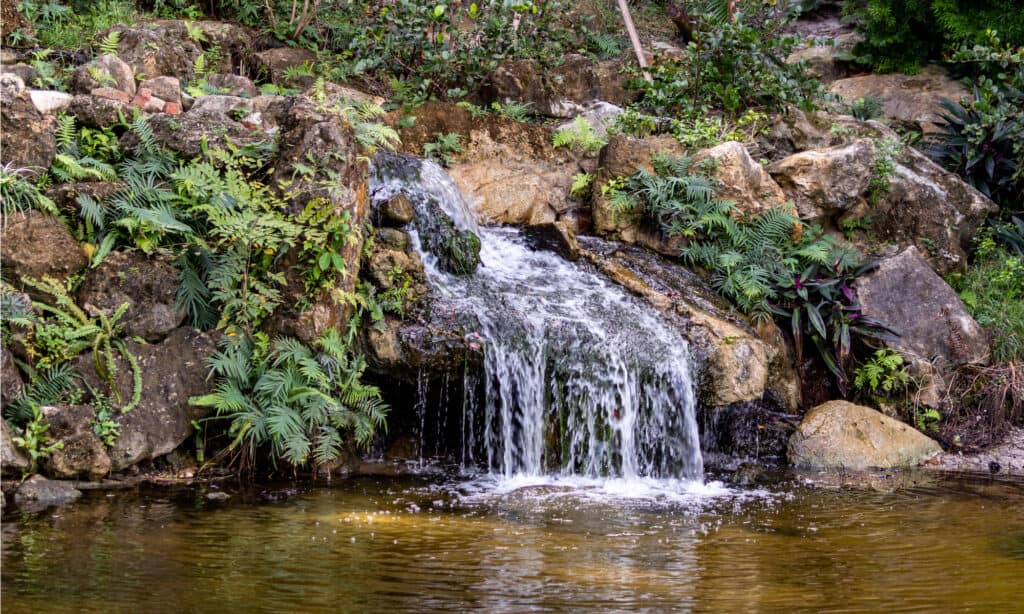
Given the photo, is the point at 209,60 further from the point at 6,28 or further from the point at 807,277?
the point at 807,277

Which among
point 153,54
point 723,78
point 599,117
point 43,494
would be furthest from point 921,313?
point 153,54

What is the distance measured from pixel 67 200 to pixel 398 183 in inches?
129

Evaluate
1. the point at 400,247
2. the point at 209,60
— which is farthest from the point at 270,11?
the point at 400,247

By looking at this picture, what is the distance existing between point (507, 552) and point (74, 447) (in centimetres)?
358

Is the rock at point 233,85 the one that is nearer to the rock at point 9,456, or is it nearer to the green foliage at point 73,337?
the green foliage at point 73,337

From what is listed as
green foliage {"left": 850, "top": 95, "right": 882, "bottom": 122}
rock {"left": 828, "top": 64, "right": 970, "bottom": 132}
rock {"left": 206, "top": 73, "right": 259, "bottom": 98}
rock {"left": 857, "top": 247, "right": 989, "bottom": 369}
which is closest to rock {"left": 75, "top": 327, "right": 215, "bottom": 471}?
rock {"left": 206, "top": 73, "right": 259, "bottom": 98}

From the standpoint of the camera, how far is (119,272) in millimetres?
7035

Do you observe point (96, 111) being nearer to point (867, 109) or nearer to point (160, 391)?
point (160, 391)

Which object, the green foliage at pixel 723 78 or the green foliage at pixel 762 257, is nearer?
the green foliage at pixel 762 257

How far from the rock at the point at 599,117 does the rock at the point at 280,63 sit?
3971 millimetres

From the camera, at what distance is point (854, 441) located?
862 centimetres

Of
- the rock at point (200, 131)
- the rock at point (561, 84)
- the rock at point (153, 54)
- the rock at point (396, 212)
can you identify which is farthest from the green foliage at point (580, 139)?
the rock at point (153, 54)

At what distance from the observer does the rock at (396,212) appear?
859 cm

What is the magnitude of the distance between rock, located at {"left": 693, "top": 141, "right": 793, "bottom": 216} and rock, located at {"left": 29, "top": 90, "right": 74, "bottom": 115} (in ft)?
22.3
